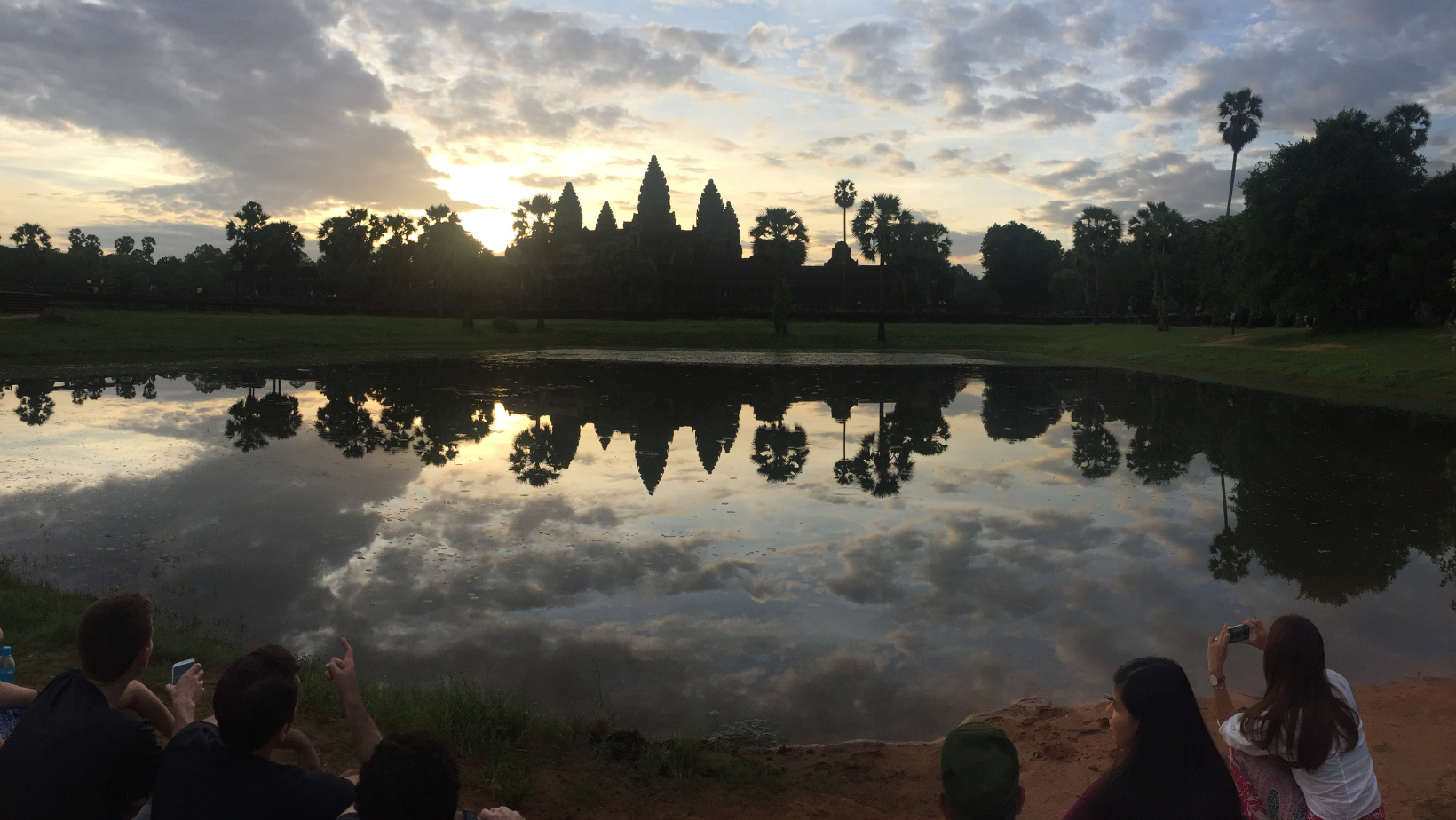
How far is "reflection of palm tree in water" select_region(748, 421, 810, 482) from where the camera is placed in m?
14.2

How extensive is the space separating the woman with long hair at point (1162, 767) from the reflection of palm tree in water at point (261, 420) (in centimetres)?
1536

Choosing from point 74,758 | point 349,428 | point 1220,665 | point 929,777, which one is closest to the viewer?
point 74,758

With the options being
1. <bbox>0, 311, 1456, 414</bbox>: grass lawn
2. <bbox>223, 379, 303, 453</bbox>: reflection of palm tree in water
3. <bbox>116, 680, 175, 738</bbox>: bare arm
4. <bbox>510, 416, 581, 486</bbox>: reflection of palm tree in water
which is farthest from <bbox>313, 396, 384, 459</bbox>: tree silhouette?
<bbox>0, 311, 1456, 414</bbox>: grass lawn

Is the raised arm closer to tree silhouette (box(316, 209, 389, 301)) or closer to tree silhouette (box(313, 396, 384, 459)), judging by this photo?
tree silhouette (box(313, 396, 384, 459))

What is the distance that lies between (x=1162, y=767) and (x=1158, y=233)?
70.1 m

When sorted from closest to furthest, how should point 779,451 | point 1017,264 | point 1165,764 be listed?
point 1165,764
point 779,451
point 1017,264

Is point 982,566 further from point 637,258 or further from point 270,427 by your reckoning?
point 637,258

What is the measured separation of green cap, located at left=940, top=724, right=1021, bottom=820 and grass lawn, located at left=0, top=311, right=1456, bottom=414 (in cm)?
2583

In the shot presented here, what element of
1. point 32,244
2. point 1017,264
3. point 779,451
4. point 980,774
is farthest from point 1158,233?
point 32,244

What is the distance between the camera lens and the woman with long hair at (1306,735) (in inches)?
127

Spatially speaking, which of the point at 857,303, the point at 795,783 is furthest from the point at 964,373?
the point at 857,303

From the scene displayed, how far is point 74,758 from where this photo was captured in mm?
3055

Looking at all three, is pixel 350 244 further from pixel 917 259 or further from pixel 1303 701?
pixel 1303 701

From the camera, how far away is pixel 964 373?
3469cm
